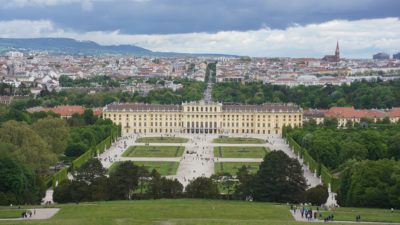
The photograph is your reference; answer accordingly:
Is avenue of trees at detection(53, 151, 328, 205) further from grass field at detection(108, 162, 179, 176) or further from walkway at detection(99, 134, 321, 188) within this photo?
grass field at detection(108, 162, 179, 176)

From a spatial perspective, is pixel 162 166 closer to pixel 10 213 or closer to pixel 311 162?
pixel 311 162

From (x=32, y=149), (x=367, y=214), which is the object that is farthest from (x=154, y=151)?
(x=367, y=214)

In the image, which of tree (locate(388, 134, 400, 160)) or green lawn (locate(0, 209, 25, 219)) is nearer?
green lawn (locate(0, 209, 25, 219))

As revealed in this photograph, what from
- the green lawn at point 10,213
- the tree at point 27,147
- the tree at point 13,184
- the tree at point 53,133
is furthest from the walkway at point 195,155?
the green lawn at point 10,213

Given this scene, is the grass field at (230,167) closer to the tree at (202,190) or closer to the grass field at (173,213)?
the tree at (202,190)

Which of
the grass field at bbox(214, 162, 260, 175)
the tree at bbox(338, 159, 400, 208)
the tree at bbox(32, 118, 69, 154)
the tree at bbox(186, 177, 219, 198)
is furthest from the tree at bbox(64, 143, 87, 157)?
the tree at bbox(338, 159, 400, 208)

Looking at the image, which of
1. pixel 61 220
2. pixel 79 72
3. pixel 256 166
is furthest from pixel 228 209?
pixel 79 72
